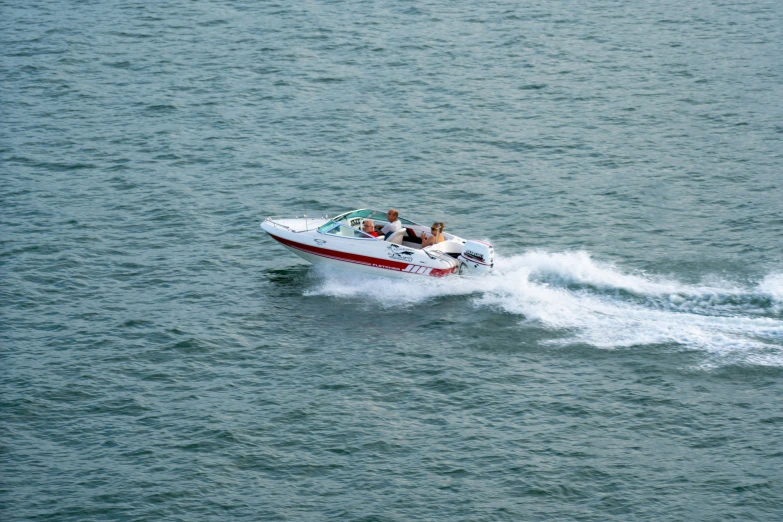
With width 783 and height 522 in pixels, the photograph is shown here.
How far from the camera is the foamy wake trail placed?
104ft

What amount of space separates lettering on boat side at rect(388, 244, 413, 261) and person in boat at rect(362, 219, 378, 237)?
37.9 inches

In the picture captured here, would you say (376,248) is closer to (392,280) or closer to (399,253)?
(399,253)

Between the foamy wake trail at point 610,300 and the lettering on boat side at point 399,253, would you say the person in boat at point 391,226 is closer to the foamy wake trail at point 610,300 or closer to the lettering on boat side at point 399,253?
the lettering on boat side at point 399,253

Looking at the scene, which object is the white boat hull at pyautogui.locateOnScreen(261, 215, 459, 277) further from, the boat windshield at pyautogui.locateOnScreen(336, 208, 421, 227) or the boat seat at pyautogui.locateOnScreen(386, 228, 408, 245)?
the boat windshield at pyautogui.locateOnScreen(336, 208, 421, 227)

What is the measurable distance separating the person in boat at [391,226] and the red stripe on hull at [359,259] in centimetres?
93

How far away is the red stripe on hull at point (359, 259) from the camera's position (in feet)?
116

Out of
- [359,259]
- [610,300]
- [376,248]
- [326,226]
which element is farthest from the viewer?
[326,226]

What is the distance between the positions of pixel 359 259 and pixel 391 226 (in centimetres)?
150

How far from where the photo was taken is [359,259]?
119 feet

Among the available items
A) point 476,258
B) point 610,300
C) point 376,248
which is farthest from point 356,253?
point 610,300

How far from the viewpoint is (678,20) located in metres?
60.4

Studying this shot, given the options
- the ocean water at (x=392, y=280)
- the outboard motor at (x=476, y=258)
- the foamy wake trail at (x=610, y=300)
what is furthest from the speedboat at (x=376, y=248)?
the ocean water at (x=392, y=280)

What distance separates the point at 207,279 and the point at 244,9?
29797 millimetres

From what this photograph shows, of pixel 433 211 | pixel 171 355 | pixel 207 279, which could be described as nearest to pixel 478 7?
pixel 433 211
